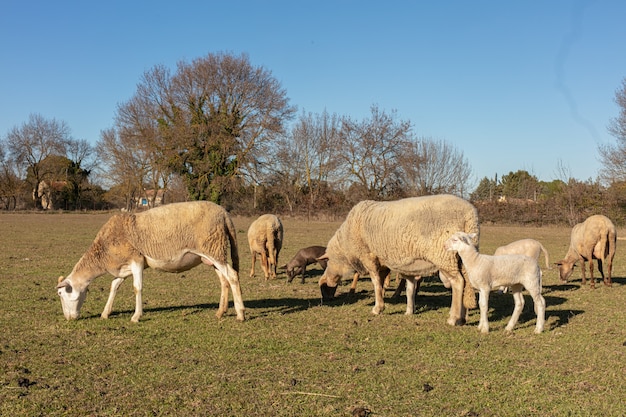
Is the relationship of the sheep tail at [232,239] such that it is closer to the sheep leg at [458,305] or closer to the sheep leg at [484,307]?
the sheep leg at [458,305]

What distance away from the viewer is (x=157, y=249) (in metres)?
9.37

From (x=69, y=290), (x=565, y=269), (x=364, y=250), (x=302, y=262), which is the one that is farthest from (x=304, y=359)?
(x=565, y=269)

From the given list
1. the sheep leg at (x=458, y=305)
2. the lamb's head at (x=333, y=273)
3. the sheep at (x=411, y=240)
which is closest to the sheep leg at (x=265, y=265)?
the lamb's head at (x=333, y=273)

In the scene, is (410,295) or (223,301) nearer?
(223,301)

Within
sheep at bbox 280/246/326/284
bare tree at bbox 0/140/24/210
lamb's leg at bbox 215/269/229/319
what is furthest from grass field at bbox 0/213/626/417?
bare tree at bbox 0/140/24/210

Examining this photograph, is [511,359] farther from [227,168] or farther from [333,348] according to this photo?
[227,168]

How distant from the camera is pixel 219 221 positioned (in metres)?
9.57

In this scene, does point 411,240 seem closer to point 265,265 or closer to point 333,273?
point 333,273

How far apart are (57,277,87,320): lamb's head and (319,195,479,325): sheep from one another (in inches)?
197

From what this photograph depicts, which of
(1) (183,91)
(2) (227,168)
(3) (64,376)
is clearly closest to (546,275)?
(3) (64,376)

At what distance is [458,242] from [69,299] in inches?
255

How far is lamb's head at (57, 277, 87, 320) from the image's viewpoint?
30.0ft

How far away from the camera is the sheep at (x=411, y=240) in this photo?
9.10 meters

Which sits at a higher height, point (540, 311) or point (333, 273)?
point (333, 273)
